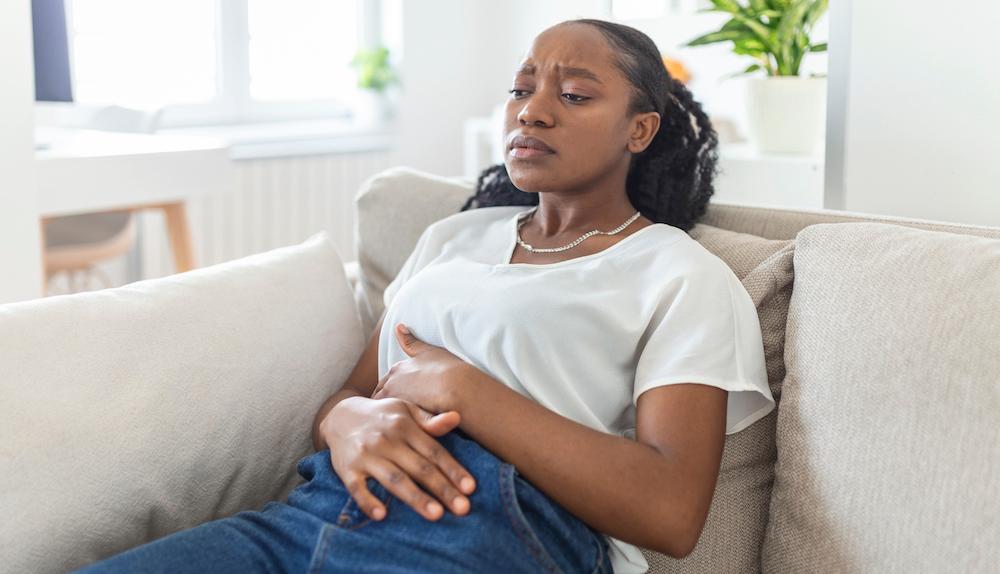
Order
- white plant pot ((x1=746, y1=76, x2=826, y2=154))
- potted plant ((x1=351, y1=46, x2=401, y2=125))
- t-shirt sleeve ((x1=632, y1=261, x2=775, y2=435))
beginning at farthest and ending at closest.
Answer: potted plant ((x1=351, y1=46, x2=401, y2=125))
white plant pot ((x1=746, y1=76, x2=826, y2=154))
t-shirt sleeve ((x1=632, y1=261, x2=775, y2=435))

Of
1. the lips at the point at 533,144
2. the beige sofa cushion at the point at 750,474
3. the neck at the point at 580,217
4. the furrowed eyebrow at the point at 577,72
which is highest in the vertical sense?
the furrowed eyebrow at the point at 577,72

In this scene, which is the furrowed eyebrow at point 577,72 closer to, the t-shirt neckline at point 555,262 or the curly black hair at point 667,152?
the curly black hair at point 667,152

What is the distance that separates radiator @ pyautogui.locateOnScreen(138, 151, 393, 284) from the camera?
3.56 meters

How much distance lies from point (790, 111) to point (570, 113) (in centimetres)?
84

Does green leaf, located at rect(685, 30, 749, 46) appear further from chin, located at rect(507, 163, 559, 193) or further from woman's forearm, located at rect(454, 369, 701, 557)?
Result: woman's forearm, located at rect(454, 369, 701, 557)

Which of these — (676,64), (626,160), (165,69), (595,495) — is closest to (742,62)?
(676,64)

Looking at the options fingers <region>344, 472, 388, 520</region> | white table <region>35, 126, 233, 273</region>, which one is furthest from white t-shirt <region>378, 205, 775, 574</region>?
white table <region>35, 126, 233, 273</region>

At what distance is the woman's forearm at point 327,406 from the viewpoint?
1337 mm

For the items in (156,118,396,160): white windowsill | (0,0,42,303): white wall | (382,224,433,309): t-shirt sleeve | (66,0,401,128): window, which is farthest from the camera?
(156,118,396,160): white windowsill

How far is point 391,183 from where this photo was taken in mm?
1712

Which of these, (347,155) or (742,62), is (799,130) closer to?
(742,62)

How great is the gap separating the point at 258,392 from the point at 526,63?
21.0 inches

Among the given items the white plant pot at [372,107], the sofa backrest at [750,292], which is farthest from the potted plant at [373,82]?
the sofa backrest at [750,292]

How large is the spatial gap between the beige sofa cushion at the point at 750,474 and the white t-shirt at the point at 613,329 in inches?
1.6
